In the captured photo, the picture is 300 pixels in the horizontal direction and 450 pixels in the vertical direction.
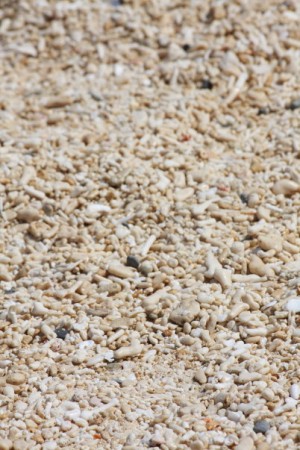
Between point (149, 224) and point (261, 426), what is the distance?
34.4 inches

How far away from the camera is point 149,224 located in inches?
103

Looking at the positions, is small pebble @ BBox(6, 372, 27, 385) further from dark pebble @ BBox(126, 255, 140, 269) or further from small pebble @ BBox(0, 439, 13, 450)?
dark pebble @ BBox(126, 255, 140, 269)

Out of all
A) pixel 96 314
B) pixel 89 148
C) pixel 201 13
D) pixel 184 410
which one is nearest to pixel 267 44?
pixel 201 13

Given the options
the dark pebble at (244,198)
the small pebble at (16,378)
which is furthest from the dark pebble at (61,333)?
the dark pebble at (244,198)

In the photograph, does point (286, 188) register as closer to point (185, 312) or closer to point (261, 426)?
point (185, 312)

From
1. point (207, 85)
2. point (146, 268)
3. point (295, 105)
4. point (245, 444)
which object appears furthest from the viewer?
point (207, 85)

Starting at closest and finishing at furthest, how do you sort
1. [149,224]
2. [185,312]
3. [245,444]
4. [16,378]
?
[245,444] < [16,378] < [185,312] < [149,224]

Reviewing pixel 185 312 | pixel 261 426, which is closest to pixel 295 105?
pixel 185 312

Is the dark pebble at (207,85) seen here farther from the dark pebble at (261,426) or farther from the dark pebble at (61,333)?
the dark pebble at (261,426)

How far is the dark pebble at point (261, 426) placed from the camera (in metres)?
1.92

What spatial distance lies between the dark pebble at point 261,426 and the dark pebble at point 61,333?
597 millimetres

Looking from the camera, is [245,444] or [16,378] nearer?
[245,444]

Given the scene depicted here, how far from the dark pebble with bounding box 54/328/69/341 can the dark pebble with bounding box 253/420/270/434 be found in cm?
60

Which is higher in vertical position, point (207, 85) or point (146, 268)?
point (207, 85)
